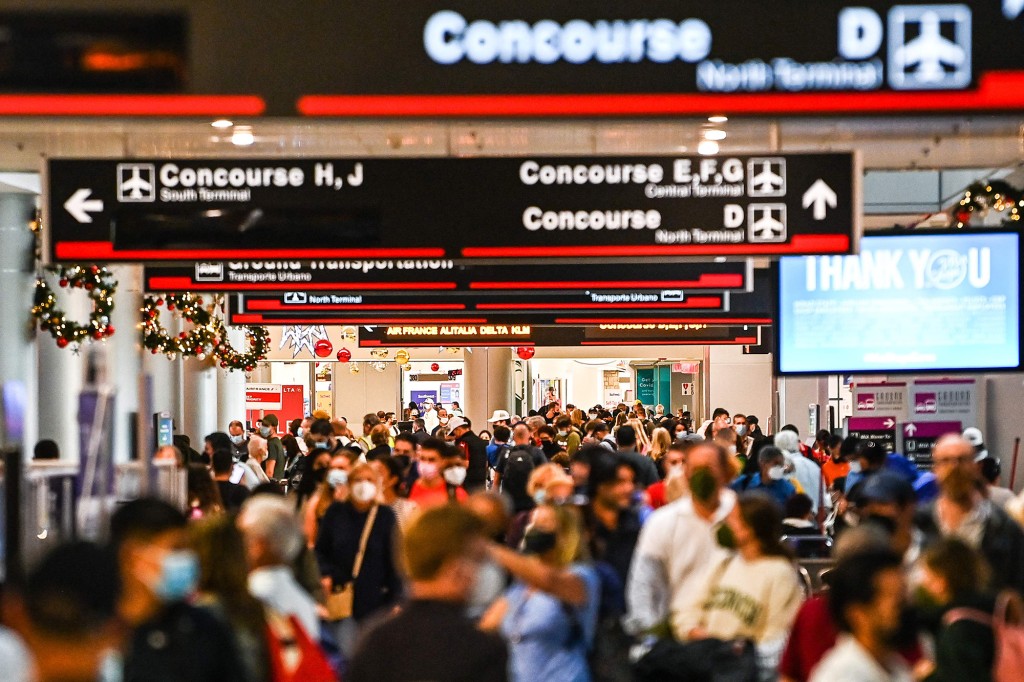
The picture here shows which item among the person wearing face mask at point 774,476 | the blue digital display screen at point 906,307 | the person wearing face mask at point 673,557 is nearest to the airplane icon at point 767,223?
the blue digital display screen at point 906,307

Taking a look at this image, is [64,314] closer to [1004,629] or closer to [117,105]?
[117,105]

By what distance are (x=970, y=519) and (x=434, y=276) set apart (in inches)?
306

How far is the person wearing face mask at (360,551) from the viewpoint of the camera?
7.54 meters

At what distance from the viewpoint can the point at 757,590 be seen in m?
5.36

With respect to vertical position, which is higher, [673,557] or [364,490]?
[364,490]

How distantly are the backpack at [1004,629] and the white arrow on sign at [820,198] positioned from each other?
3.96m

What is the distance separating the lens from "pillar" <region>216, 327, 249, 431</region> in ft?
99.1

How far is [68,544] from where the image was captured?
3002 mm

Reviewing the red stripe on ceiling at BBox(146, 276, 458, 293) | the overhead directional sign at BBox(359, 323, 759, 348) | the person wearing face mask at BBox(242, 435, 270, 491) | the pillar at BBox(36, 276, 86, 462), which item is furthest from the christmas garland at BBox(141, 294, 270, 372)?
the overhead directional sign at BBox(359, 323, 759, 348)

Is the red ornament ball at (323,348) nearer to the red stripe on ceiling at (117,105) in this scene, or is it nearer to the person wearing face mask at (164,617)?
the red stripe on ceiling at (117,105)

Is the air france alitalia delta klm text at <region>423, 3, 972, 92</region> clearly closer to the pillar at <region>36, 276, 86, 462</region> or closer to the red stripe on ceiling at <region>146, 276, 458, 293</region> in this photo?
the red stripe on ceiling at <region>146, 276, 458, 293</region>

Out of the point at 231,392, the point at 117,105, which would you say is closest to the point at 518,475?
the point at 117,105

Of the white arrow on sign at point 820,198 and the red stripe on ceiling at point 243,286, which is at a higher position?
the white arrow on sign at point 820,198

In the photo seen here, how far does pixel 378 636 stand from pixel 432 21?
2916 mm
